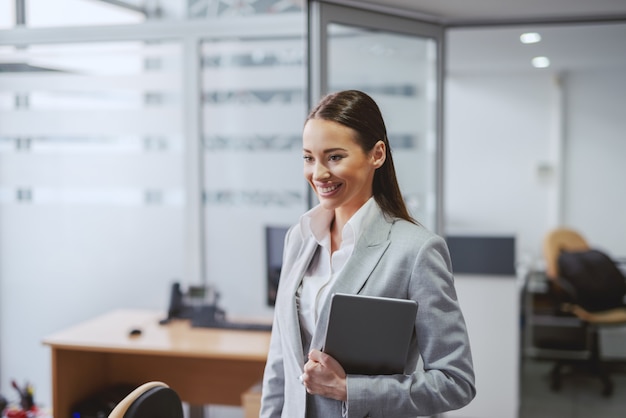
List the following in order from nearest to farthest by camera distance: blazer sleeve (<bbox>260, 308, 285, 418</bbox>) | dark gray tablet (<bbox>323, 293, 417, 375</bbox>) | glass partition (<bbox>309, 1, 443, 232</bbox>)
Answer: dark gray tablet (<bbox>323, 293, 417, 375</bbox>)
blazer sleeve (<bbox>260, 308, 285, 418</bbox>)
glass partition (<bbox>309, 1, 443, 232</bbox>)

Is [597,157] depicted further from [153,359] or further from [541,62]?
[153,359]

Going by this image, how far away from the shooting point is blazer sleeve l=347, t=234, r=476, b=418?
137 cm

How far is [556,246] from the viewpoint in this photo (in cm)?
529

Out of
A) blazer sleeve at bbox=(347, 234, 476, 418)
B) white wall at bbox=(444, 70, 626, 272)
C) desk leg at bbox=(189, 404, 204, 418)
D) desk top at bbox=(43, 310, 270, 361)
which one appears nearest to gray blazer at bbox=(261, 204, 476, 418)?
blazer sleeve at bbox=(347, 234, 476, 418)

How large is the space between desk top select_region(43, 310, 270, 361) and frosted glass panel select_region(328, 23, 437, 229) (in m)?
0.98

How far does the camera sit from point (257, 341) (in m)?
3.12

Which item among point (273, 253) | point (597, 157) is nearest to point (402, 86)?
point (273, 253)

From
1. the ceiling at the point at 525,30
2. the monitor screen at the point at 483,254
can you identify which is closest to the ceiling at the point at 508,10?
the ceiling at the point at 525,30

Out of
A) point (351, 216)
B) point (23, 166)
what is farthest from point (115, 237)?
point (351, 216)

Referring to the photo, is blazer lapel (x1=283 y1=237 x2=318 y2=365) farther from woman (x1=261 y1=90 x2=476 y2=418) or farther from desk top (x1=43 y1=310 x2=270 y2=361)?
desk top (x1=43 y1=310 x2=270 y2=361)

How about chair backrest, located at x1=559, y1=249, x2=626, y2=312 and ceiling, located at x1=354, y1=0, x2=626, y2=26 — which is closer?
ceiling, located at x1=354, y1=0, x2=626, y2=26

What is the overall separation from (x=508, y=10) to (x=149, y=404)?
7.99ft

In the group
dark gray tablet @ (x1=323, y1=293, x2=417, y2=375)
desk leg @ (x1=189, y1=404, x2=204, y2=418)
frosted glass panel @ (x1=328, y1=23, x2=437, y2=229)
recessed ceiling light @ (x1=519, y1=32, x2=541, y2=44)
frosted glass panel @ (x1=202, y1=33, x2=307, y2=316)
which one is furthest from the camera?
recessed ceiling light @ (x1=519, y1=32, x2=541, y2=44)

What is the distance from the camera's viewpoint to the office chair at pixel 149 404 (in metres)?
1.52
